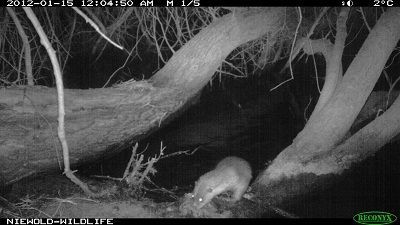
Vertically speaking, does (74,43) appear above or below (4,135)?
above

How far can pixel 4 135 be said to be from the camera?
4684mm

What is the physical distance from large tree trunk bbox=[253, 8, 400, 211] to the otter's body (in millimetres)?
385

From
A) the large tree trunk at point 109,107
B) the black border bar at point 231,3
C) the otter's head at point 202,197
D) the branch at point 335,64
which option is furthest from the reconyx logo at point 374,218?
the large tree trunk at point 109,107

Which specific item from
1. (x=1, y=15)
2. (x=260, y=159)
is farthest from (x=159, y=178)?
(x=1, y=15)

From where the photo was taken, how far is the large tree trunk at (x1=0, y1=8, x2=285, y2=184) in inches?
189

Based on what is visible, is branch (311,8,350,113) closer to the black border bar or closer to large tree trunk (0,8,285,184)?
the black border bar

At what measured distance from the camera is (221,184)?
16.4ft

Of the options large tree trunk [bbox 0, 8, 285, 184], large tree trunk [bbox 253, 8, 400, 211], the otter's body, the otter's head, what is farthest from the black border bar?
the otter's head

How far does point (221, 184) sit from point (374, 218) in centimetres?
207

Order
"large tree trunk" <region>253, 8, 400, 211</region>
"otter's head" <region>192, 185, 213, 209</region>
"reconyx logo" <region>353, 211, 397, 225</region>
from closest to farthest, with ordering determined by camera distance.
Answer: "otter's head" <region>192, 185, 213, 209</region>, "reconyx logo" <region>353, 211, 397, 225</region>, "large tree trunk" <region>253, 8, 400, 211</region>

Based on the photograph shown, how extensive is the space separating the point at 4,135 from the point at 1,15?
2.68 meters

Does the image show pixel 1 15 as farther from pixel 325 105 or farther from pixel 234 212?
pixel 325 105

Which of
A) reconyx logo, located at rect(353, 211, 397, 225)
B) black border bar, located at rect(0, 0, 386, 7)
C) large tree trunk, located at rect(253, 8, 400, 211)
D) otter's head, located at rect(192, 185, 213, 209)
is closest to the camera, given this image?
otter's head, located at rect(192, 185, 213, 209)

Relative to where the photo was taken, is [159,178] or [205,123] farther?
[205,123]
